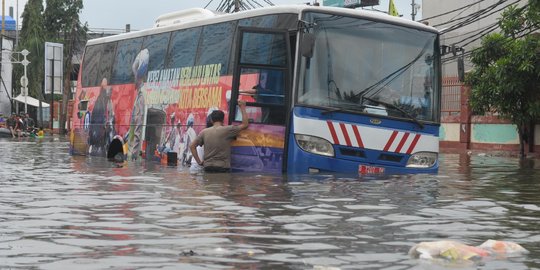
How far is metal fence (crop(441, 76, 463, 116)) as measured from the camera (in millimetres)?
29047

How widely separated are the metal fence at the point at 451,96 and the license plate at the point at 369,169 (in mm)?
16456

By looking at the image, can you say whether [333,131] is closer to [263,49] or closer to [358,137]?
[358,137]

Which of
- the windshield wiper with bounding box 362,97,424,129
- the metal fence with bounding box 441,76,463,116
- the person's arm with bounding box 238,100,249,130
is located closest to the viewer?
the windshield wiper with bounding box 362,97,424,129

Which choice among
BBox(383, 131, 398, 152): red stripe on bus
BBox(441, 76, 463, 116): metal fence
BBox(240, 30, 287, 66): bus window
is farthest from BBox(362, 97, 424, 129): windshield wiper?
BBox(441, 76, 463, 116): metal fence

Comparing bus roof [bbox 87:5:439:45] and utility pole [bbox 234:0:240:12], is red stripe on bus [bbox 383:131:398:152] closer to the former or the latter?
bus roof [bbox 87:5:439:45]

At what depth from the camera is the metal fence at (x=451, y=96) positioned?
29.0m

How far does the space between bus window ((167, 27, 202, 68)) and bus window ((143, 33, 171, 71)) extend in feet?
1.15

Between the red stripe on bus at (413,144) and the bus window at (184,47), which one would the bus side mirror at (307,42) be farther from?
the bus window at (184,47)

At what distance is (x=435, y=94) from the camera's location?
13.5 meters

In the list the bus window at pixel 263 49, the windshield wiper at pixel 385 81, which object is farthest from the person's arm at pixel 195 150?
the windshield wiper at pixel 385 81

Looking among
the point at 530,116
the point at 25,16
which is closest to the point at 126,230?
the point at 530,116

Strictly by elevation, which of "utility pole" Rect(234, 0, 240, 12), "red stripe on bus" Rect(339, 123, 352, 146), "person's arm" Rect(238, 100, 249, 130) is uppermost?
"utility pole" Rect(234, 0, 240, 12)

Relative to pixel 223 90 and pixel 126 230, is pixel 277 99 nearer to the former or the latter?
pixel 223 90

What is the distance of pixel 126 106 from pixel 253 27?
240 inches
